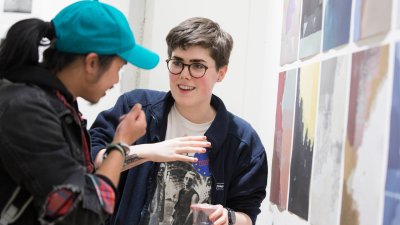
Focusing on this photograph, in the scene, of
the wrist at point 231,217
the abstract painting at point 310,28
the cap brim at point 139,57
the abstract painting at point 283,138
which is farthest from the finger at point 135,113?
the abstract painting at point 283,138

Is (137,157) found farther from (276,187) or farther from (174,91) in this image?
(276,187)

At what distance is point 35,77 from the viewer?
906 mm

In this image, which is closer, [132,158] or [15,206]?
[15,206]

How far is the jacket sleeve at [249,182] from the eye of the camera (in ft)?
5.09

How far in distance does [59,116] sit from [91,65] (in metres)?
0.14

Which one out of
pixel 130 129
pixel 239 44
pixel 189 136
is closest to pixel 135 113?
pixel 130 129

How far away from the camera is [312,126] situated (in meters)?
1.47

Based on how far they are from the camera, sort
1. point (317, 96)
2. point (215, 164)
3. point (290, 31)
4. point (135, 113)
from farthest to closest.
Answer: point (290, 31) < point (215, 164) < point (317, 96) < point (135, 113)

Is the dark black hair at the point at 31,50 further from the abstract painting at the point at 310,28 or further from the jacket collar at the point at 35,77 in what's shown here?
the abstract painting at the point at 310,28

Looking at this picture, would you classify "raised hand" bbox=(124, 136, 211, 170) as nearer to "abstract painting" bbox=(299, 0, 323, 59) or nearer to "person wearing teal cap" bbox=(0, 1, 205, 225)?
"person wearing teal cap" bbox=(0, 1, 205, 225)

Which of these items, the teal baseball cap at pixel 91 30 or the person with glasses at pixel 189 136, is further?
the person with glasses at pixel 189 136

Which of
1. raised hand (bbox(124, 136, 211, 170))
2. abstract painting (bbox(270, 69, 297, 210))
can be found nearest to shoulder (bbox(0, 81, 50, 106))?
raised hand (bbox(124, 136, 211, 170))

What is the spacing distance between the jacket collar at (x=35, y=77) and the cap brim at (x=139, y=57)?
0.16 meters

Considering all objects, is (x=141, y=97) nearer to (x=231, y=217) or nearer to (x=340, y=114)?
(x=231, y=217)
